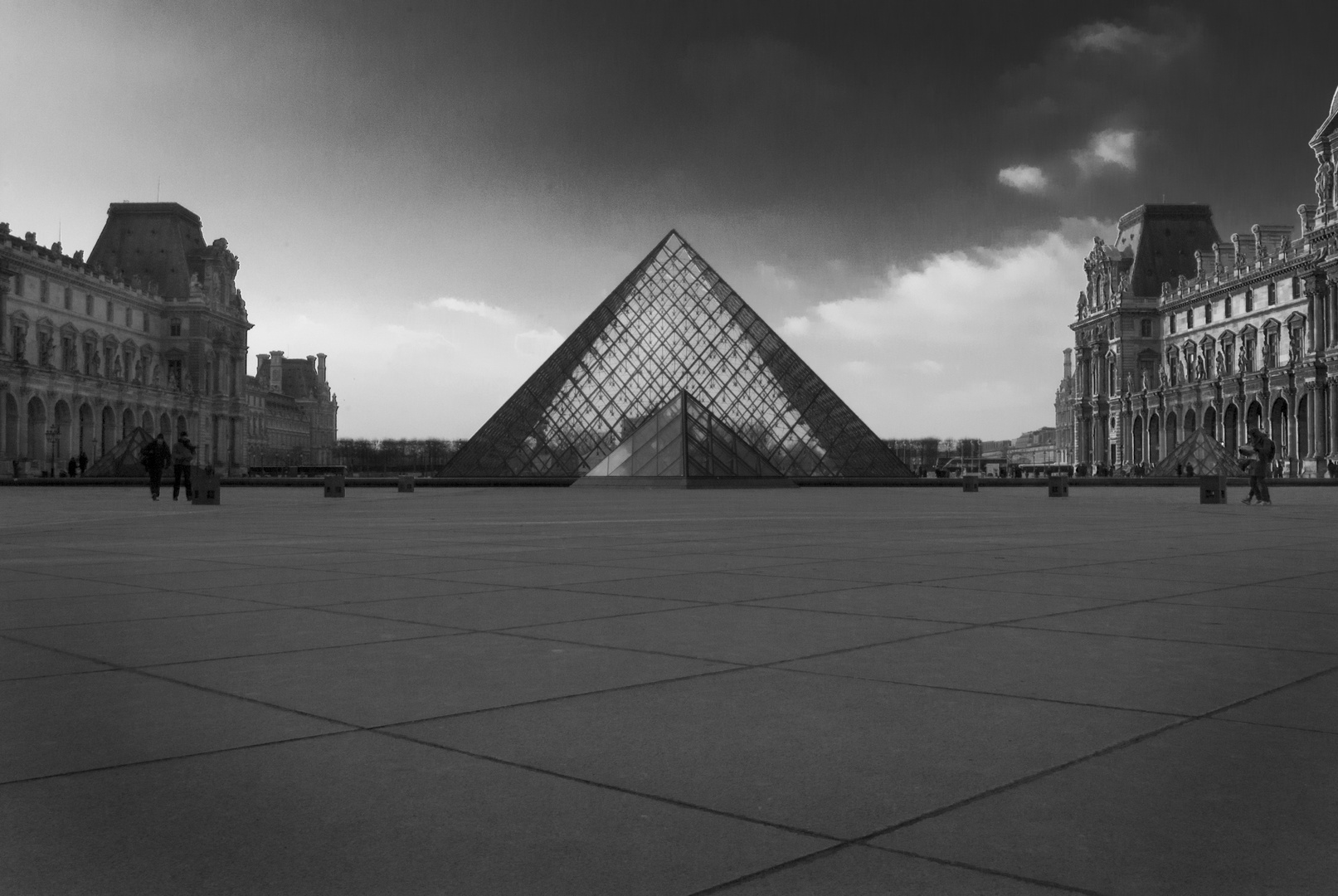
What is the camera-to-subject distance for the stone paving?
194 cm

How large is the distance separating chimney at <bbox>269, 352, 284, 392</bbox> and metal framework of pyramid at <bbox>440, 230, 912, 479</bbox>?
401ft

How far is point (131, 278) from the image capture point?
8488 centimetres

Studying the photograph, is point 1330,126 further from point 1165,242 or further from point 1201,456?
point 1165,242

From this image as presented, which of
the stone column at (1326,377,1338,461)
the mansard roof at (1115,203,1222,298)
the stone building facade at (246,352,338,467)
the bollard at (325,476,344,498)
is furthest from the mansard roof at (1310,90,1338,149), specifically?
the stone building facade at (246,352,338,467)

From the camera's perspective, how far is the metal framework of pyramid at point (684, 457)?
33906 mm

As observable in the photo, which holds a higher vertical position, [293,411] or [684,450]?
[293,411]

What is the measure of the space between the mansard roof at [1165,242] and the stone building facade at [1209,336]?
85mm

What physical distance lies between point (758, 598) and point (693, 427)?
1170 inches

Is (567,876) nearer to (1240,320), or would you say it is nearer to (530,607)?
(530,607)

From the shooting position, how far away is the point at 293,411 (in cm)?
15000

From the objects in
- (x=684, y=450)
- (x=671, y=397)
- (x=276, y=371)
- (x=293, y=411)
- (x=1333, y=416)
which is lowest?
(x=684, y=450)

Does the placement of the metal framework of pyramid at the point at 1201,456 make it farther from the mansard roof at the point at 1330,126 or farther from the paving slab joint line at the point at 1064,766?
the paving slab joint line at the point at 1064,766

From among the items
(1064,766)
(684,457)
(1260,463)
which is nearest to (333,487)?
(684,457)

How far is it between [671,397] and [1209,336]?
49.4 m
